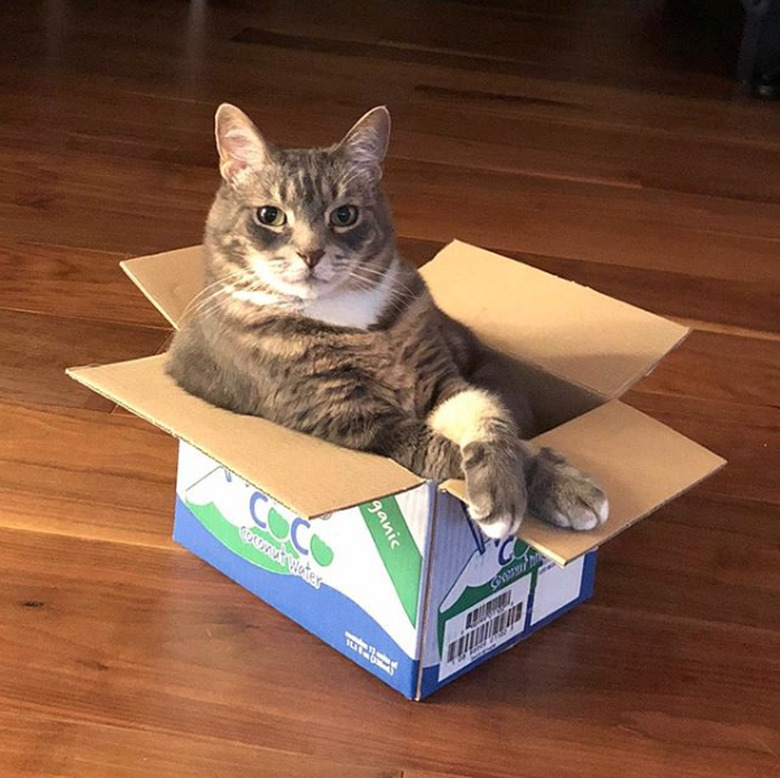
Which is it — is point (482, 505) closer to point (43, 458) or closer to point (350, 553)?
point (350, 553)

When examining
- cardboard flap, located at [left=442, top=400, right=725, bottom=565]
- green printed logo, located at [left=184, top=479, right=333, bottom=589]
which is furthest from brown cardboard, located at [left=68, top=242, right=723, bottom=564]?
A: green printed logo, located at [left=184, top=479, right=333, bottom=589]

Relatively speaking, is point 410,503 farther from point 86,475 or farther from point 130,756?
point 86,475

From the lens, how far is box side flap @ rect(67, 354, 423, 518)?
1054 millimetres

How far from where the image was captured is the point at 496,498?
3.61 ft

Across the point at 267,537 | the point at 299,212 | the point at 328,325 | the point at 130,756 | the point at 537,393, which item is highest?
the point at 299,212

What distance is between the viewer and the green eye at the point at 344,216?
1.29 metres

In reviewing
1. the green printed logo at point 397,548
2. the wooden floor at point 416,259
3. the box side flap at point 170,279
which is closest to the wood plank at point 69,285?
the wooden floor at point 416,259

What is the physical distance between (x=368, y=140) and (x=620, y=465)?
42 cm

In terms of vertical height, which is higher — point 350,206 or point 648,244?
point 350,206

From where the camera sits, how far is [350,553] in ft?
4.00

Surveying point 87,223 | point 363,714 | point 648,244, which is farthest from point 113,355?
point 648,244

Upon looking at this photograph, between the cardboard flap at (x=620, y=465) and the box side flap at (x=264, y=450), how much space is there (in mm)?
79

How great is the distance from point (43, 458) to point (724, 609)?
2.69 feet

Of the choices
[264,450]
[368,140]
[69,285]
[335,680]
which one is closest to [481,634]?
[335,680]
